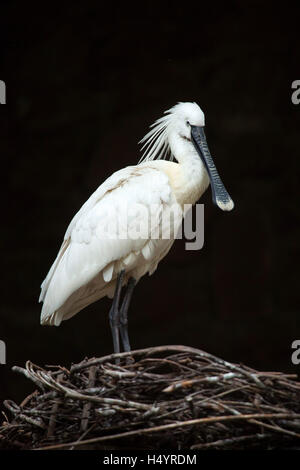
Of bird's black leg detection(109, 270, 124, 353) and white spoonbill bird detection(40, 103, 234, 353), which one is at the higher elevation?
white spoonbill bird detection(40, 103, 234, 353)

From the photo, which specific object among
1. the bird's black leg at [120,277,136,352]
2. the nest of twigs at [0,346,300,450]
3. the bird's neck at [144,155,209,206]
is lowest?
the nest of twigs at [0,346,300,450]

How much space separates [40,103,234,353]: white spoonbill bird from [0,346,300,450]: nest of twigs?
0.67 m

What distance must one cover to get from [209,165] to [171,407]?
123 centimetres

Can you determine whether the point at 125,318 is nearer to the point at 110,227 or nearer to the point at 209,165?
the point at 110,227

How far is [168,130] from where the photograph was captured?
4816 millimetres

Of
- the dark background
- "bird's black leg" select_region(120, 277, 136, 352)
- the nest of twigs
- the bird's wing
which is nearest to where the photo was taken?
the nest of twigs

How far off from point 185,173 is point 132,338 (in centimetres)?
144

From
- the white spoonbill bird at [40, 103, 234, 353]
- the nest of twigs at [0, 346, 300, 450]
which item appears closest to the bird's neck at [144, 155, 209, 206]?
the white spoonbill bird at [40, 103, 234, 353]

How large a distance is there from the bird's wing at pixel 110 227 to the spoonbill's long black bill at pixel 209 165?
0.18 m

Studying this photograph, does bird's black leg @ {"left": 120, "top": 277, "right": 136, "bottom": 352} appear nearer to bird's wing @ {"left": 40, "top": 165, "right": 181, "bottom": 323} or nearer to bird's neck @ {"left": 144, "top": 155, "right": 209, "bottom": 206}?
bird's wing @ {"left": 40, "top": 165, "right": 181, "bottom": 323}

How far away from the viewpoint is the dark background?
5684 mm

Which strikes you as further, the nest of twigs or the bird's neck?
the bird's neck

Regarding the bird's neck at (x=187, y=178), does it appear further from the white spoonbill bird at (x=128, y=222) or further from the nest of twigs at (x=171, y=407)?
the nest of twigs at (x=171, y=407)
